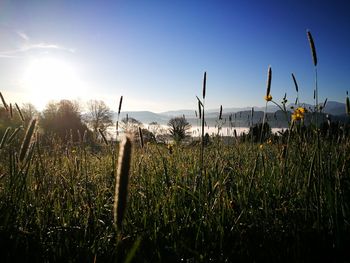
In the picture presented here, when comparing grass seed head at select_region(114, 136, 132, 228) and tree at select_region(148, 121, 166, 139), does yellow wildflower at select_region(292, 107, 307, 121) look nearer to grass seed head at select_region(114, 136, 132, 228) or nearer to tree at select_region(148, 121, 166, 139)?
tree at select_region(148, 121, 166, 139)

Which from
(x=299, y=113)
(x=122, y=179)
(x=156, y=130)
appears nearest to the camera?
(x=122, y=179)

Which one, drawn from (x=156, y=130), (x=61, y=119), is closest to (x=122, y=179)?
(x=156, y=130)

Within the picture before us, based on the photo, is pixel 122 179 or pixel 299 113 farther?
pixel 299 113

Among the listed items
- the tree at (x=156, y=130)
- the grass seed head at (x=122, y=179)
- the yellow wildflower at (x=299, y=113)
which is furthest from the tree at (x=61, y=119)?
the grass seed head at (x=122, y=179)

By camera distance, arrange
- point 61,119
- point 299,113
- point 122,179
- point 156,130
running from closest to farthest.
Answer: point 122,179 < point 299,113 < point 156,130 < point 61,119

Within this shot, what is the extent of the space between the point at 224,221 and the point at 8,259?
1.50m

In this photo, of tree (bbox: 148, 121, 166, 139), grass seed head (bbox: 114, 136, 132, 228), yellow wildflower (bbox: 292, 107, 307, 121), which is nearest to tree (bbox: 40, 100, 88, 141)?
tree (bbox: 148, 121, 166, 139)

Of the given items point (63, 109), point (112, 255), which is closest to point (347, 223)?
point (112, 255)

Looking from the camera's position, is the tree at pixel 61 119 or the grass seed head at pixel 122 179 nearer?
the grass seed head at pixel 122 179

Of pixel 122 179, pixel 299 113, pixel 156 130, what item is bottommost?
pixel 156 130

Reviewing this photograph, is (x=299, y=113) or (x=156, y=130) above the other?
(x=299, y=113)

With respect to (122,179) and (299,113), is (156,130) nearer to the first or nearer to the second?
(299,113)

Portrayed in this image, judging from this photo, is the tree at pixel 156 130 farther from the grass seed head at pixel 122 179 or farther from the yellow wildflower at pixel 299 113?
the grass seed head at pixel 122 179

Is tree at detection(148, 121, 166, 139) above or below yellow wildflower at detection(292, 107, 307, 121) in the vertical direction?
below
